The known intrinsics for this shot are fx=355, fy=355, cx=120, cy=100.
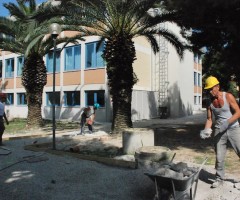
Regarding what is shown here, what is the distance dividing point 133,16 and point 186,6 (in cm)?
496

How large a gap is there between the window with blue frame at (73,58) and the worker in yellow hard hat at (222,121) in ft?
71.7

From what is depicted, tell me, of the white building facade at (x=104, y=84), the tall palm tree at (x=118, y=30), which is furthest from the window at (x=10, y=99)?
the tall palm tree at (x=118, y=30)

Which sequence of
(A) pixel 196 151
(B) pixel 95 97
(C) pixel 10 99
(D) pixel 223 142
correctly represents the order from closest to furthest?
1. (D) pixel 223 142
2. (A) pixel 196 151
3. (B) pixel 95 97
4. (C) pixel 10 99

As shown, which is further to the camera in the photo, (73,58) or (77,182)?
(73,58)

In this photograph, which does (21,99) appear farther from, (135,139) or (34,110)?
(135,139)

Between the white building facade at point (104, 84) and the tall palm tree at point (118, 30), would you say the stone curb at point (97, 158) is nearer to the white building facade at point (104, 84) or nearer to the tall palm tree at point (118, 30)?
the tall palm tree at point (118, 30)

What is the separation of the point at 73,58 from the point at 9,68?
439 inches

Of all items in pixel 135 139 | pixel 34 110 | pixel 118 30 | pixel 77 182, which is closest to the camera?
pixel 77 182

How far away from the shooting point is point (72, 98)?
28.0m

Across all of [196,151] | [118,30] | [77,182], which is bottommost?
[77,182]

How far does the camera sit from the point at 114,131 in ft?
48.8

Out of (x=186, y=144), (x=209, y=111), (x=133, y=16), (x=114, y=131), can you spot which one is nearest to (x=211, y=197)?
(x=209, y=111)

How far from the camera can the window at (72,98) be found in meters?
27.6

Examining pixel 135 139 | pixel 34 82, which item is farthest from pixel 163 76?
pixel 135 139
